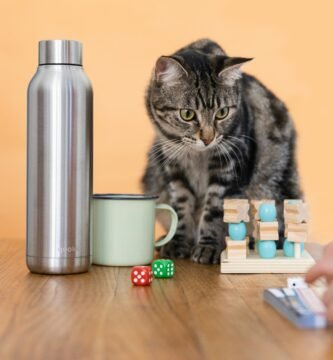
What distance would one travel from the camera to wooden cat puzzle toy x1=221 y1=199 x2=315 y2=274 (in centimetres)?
140

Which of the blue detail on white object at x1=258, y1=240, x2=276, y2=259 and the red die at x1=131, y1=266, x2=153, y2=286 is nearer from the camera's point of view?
the red die at x1=131, y1=266, x2=153, y2=286

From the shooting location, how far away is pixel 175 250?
168cm

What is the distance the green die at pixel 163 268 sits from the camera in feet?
4.34

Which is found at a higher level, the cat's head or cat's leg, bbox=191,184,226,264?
the cat's head

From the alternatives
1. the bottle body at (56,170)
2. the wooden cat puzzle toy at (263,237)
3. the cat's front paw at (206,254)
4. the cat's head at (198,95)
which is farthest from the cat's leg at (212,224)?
the bottle body at (56,170)

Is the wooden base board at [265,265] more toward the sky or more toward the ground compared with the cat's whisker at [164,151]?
more toward the ground

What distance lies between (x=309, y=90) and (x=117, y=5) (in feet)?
1.96

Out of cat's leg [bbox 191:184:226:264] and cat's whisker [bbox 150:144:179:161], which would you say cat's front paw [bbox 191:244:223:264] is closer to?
cat's leg [bbox 191:184:226:264]

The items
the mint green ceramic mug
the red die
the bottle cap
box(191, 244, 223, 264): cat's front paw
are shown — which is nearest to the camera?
the red die

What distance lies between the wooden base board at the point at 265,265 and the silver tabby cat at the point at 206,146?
16 cm

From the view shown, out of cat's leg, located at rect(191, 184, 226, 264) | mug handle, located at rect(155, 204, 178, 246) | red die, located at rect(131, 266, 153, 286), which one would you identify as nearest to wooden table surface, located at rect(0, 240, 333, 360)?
red die, located at rect(131, 266, 153, 286)

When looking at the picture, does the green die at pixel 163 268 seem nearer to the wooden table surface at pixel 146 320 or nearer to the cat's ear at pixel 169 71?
the wooden table surface at pixel 146 320

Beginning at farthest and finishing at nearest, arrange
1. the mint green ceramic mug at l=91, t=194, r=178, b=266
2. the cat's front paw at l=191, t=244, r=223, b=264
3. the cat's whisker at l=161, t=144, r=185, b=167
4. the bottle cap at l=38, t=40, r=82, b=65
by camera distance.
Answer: the cat's whisker at l=161, t=144, r=185, b=167 → the cat's front paw at l=191, t=244, r=223, b=264 → the mint green ceramic mug at l=91, t=194, r=178, b=266 → the bottle cap at l=38, t=40, r=82, b=65

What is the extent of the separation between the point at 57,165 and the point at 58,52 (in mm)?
192
